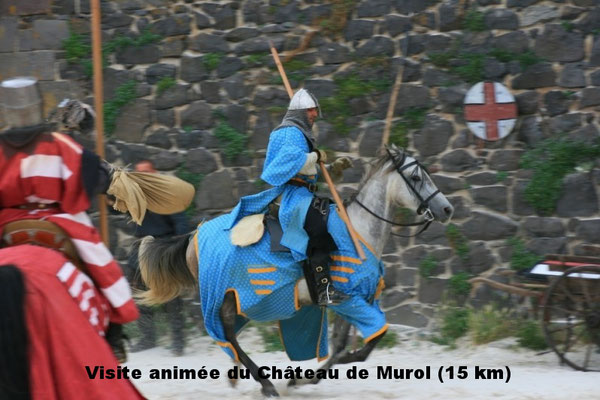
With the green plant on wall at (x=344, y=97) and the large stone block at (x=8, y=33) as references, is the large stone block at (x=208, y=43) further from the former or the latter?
the large stone block at (x=8, y=33)

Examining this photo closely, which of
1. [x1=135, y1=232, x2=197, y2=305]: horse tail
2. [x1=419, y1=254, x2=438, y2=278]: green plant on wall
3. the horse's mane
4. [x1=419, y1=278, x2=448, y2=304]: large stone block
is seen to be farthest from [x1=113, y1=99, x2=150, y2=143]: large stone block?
the horse's mane

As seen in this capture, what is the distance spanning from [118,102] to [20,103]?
5.74 meters

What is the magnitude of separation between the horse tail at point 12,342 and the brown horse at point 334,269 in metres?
2.90

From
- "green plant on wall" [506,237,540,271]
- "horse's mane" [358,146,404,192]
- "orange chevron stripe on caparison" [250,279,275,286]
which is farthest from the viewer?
"green plant on wall" [506,237,540,271]

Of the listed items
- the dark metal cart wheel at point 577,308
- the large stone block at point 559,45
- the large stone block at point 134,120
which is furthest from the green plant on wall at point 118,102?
the dark metal cart wheel at point 577,308

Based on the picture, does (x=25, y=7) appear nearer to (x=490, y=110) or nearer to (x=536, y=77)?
(x=490, y=110)

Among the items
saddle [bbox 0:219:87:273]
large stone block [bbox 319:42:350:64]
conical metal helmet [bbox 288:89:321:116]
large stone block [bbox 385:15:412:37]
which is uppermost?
large stone block [bbox 385:15:412:37]

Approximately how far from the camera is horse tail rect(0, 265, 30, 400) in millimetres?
3270

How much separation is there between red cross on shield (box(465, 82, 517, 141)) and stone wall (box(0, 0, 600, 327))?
85 mm

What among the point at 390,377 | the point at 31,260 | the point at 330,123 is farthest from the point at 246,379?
the point at 31,260

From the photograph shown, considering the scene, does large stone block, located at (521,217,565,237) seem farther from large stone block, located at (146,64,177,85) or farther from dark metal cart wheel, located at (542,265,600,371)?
large stone block, located at (146,64,177,85)

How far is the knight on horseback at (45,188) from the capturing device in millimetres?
3672

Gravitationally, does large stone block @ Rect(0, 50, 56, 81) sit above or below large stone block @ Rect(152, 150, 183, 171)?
above

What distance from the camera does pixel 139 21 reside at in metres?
9.36
